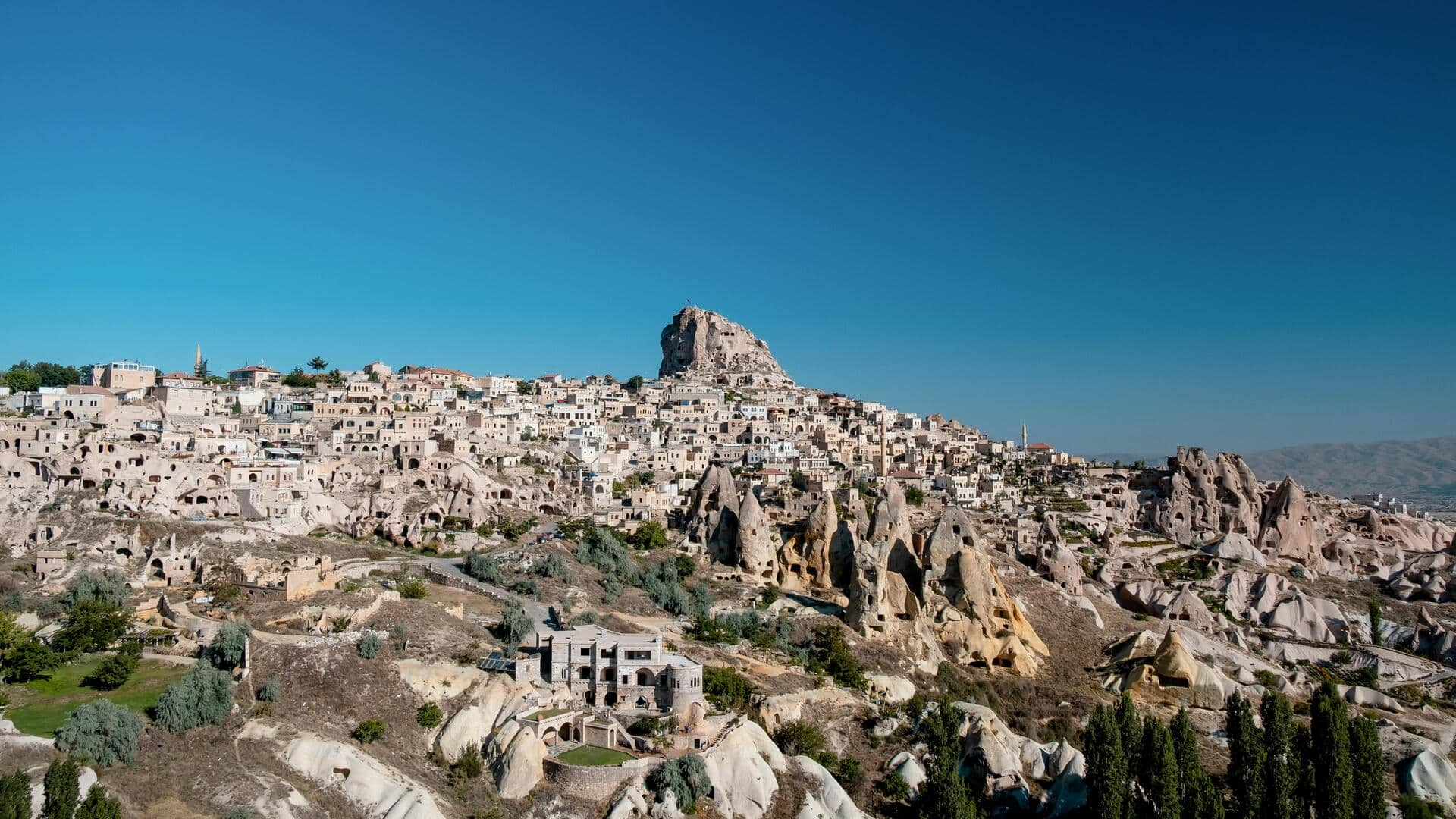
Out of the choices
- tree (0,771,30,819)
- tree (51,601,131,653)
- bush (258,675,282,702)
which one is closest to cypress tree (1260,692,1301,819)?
bush (258,675,282,702)

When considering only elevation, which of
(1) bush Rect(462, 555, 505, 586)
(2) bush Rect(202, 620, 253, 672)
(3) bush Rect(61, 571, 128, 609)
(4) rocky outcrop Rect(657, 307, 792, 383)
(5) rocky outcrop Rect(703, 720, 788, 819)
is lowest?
(5) rocky outcrop Rect(703, 720, 788, 819)

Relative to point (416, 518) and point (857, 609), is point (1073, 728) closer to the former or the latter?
point (857, 609)

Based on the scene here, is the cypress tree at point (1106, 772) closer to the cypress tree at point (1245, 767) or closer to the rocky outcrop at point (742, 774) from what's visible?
the cypress tree at point (1245, 767)

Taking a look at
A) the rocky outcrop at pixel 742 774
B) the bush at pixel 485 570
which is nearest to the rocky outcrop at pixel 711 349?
the bush at pixel 485 570

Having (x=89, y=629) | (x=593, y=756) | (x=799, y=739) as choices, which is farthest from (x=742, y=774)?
(x=89, y=629)

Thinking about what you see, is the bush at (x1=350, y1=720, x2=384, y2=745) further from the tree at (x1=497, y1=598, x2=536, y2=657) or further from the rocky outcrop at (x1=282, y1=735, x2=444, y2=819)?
the tree at (x1=497, y1=598, x2=536, y2=657)

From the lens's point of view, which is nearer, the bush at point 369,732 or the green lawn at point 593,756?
the bush at point 369,732

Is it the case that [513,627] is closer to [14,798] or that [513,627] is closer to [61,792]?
[61,792]
